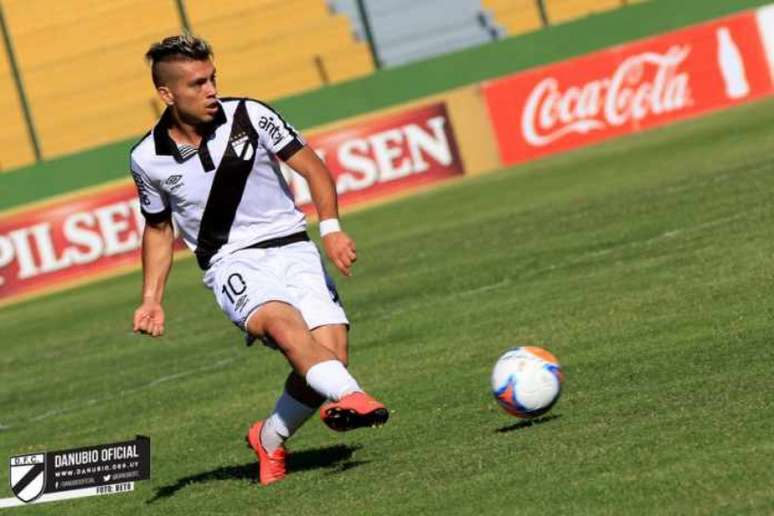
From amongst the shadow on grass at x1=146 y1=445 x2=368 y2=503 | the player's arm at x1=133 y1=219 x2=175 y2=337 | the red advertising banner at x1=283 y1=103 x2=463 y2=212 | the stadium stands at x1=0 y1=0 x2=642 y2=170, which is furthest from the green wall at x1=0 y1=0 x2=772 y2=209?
the player's arm at x1=133 y1=219 x2=175 y2=337

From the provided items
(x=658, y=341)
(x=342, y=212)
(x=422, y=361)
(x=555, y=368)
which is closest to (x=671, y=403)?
(x=555, y=368)

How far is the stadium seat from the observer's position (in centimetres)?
3039

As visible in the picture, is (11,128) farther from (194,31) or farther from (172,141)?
(172,141)

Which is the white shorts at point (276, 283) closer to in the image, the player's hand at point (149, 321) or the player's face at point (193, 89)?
the player's hand at point (149, 321)

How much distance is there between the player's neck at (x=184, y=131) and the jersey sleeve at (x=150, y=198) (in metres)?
0.24

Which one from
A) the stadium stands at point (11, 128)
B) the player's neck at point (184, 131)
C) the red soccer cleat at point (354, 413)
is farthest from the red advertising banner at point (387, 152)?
the red soccer cleat at point (354, 413)

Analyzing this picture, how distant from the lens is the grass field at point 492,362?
691 cm

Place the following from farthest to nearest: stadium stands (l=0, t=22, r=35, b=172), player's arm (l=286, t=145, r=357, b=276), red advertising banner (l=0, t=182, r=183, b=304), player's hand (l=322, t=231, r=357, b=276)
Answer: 1. stadium stands (l=0, t=22, r=35, b=172)
2. red advertising banner (l=0, t=182, r=183, b=304)
3. player's arm (l=286, t=145, r=357, b=276)
4. player's hand (l=322, t=231, r=357, b=276)

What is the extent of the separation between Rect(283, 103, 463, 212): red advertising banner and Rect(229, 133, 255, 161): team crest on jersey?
660 inches

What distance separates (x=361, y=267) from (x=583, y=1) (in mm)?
14170

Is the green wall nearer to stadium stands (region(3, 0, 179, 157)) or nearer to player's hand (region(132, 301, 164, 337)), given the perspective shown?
stadium stands (region(3, 0, 179, 157))

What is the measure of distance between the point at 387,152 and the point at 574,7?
6932 mm

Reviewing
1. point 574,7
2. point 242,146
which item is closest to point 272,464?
point 242,146

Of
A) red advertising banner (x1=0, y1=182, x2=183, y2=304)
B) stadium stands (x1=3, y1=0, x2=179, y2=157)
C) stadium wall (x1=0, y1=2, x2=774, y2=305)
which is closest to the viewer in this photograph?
red advertising banner (x1=0, y1=182, x2=183, y2=304)
